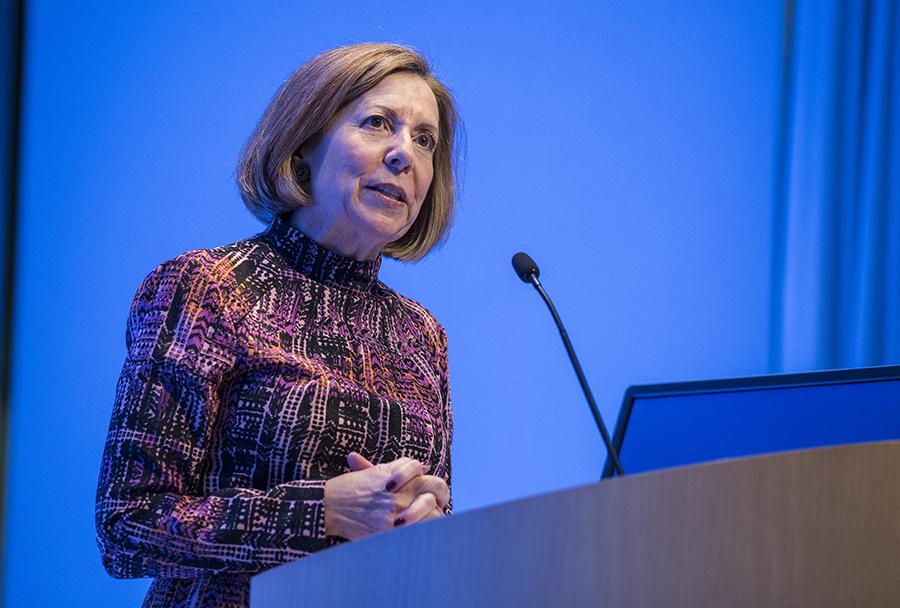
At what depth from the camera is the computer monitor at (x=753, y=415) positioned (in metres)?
1.64

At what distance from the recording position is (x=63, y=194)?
2.40m

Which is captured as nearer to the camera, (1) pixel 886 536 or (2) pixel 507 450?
(1) pixel 886 536

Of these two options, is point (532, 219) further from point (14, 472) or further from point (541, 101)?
point (14, 472)

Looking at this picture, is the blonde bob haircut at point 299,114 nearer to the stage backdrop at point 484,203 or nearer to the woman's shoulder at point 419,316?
the woman's shoulder at point 419,316

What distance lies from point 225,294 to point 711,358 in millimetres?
1746

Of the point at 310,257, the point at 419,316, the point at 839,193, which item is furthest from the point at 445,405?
the point at 839,193

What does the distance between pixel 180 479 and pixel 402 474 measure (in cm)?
29

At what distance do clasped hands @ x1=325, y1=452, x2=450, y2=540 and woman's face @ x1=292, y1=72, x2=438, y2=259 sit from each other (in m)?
0.48

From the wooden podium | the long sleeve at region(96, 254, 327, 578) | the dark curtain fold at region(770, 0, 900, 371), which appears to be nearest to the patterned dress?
the long sleeve at region(96, 254, 327, 578)

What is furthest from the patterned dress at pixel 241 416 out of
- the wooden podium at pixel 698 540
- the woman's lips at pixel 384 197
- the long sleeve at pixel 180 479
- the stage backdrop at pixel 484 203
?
the stage backdrop at pixel 484 203

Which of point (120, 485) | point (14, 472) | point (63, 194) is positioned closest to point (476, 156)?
point (63, 194)

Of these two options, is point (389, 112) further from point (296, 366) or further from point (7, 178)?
point (7, 178)

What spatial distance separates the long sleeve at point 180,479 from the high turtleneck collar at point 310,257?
0.73 ft

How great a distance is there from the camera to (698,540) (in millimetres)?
635
